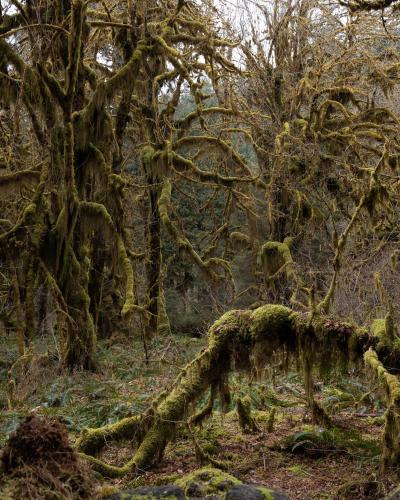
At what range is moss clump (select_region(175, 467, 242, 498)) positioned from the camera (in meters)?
4.66

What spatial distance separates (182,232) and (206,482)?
875cm

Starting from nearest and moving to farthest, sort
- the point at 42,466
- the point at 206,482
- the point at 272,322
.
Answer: the point at 42,466
the point at 206,482
the point at 272,322

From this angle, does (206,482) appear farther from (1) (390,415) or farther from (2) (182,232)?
(2) (182,232)

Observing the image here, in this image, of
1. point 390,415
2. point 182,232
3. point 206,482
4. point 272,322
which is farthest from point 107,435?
point 182,232

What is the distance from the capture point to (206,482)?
4.89m

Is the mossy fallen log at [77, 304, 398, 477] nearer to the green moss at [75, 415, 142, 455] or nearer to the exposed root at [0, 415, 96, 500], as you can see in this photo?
the green moss at [75, 415, 142, 455]

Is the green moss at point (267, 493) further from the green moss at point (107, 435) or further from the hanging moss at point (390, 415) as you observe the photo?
the green moss at point (107, 435)

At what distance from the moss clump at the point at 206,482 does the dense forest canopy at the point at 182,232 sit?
3.9 inches

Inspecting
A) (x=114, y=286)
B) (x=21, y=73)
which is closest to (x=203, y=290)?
(x=114, y=286)

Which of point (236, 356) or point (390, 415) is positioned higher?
point (236, 356)

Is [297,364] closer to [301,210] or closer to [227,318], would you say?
[227,318]

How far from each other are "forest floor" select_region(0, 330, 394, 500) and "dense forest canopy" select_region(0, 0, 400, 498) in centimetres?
5

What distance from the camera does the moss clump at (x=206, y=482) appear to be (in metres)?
4.66

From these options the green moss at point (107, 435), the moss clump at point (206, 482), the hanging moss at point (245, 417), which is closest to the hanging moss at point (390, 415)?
the moss clump at point (206, 482)
